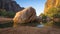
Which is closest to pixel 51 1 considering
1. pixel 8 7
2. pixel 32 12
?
pixel 8 7

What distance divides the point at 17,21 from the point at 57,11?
68.2 ft

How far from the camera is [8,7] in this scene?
105m

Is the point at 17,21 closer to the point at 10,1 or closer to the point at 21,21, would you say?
the point at 21,21

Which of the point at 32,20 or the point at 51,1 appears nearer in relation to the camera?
the point at 32,20

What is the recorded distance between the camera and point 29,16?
32031 mm

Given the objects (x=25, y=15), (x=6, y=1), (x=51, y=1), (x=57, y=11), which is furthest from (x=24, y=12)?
(x=6, y=1)

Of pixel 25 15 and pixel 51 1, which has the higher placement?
pixel 51 1

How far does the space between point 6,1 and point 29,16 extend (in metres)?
78.3

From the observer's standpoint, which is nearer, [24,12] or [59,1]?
[24,12]

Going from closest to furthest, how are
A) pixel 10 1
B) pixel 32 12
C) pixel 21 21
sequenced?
1. pixel 21 21
2. pixel 32 12
3. pixel 10 1

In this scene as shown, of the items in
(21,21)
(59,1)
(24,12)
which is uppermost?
(59,1)

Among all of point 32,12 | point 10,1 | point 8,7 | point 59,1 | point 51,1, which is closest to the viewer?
point 32,12

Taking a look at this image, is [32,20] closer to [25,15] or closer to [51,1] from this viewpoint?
[25,15]

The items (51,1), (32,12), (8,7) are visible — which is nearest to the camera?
(32,12)
